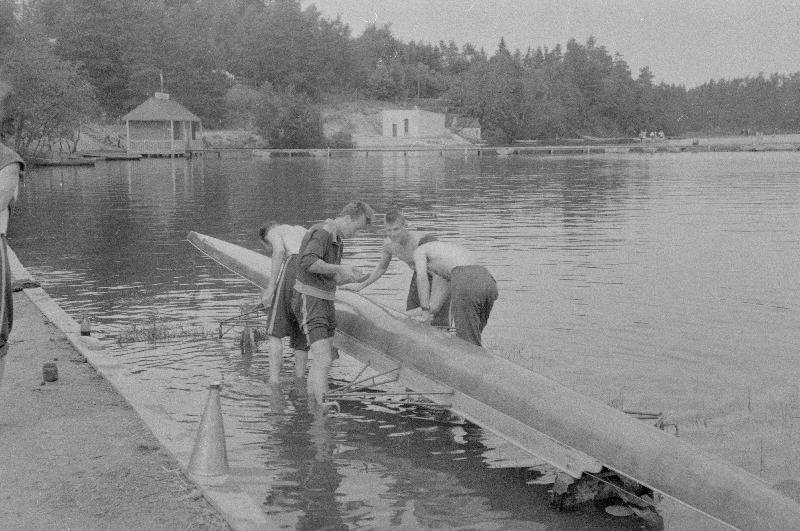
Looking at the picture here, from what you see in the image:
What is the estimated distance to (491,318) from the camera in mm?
15484

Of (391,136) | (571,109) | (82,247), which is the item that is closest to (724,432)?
(82,247)

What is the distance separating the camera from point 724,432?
9.46 meters

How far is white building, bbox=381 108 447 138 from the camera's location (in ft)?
405

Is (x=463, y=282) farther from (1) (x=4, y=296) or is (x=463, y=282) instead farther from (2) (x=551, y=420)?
(1) (x=4, y=296)

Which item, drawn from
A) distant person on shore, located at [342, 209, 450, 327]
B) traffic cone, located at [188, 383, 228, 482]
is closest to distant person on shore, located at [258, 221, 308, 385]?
distant person on shore, located at [342, 209, 450, 327]

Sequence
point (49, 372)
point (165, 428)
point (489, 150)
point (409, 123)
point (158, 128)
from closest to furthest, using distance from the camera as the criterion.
→ point (165, 428) < point (49, 372) < point (158, 128) < point (489, 150) < point (409, 123)

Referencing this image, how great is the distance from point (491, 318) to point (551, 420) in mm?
7857

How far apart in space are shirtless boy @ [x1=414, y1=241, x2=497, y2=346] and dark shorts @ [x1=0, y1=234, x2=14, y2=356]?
14.9 ft

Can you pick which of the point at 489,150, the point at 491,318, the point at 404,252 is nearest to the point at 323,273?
the point at 404,252

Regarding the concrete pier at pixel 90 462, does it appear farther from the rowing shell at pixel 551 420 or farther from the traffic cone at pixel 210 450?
the rowing shell at pixel 551 420

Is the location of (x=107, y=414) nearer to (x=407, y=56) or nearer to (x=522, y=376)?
(x=522, y=376)

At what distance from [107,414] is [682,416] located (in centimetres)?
561

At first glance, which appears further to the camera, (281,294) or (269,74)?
(269,74)

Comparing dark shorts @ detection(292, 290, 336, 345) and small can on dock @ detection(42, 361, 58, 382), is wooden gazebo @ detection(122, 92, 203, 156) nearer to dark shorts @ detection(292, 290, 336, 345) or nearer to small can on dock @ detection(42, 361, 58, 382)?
small can on dock @ detection(42, 361, 58, 382)
